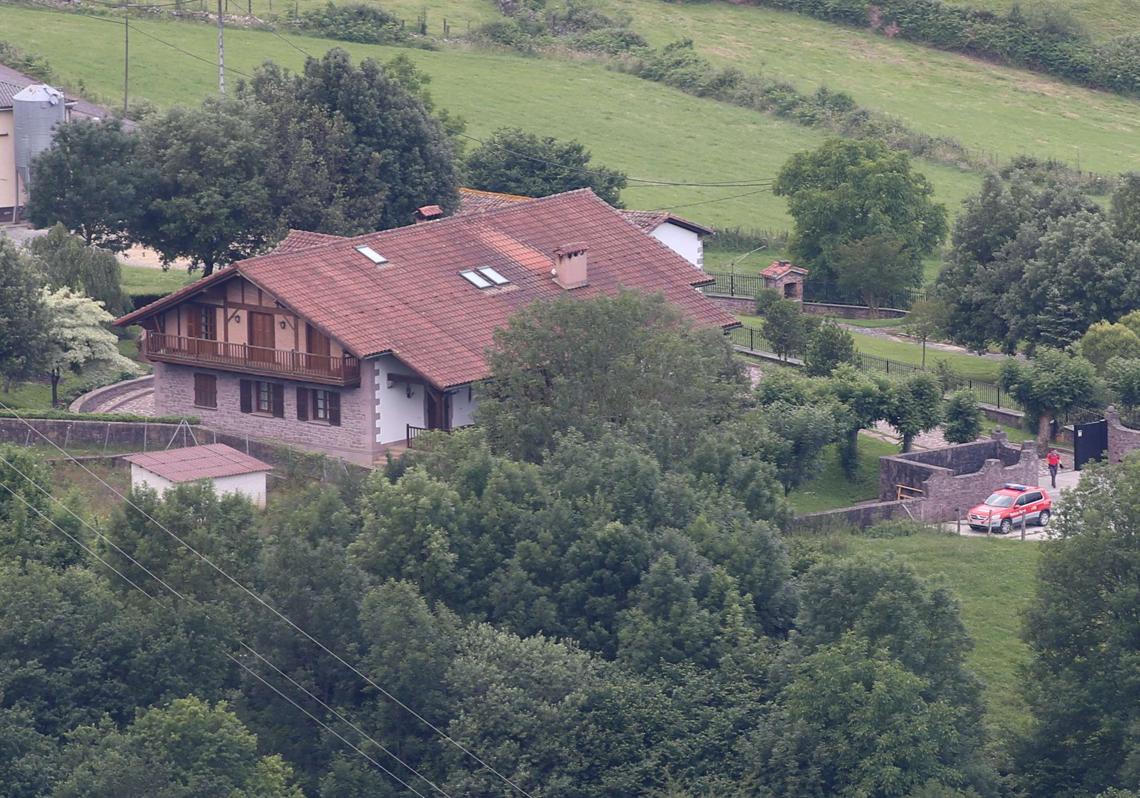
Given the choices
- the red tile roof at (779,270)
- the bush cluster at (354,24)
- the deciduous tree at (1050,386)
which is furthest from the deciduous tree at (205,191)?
the bush cluster at (354,24)

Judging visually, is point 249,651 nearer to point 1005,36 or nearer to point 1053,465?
point 1053,465

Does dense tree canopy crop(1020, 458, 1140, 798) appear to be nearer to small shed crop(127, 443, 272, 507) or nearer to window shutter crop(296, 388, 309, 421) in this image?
small shed crop(127, 443, 272, 507)

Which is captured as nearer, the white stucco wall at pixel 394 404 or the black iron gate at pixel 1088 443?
the white stucco wall at pixel 394 404

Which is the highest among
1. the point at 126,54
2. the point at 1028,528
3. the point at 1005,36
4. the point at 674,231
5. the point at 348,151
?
the point at 348,151

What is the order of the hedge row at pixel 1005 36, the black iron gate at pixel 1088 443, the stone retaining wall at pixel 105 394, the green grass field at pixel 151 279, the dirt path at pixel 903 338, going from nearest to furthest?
the stone retaining wall at pixel 105 394 → the black iron gate at pixel 1088 443 → the green grass field at pixel 151 279 → the dirt path at pixel 903 338 → the hedge row at pixel 1005 36

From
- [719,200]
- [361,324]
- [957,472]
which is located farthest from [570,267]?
[719,200]

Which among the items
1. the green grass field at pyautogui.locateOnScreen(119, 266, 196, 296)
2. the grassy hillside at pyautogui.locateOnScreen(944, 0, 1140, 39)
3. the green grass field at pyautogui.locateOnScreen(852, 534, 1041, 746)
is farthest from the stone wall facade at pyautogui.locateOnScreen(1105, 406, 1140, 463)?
the grassy hillside at pyautogui.locateOnScreen(944, 0, 1140, 39)

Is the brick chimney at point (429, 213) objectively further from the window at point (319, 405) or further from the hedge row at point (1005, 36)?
the hedge row at point (1005, 36)
